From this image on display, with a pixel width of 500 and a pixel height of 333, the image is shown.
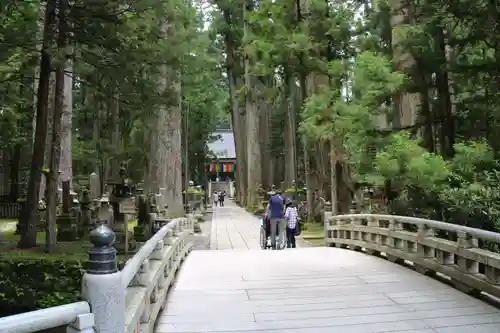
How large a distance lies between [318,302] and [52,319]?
13.7 feet

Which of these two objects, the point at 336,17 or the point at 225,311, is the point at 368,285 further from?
the point at 336,17

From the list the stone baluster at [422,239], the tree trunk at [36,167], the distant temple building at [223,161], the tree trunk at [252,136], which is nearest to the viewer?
the stone baluster at [422,239]

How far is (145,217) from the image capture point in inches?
658

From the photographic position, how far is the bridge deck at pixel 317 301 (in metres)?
5.10

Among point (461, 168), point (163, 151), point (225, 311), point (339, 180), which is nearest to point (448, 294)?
point (225, 311)

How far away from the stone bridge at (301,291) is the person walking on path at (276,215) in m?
3.46

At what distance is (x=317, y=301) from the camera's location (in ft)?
20.1

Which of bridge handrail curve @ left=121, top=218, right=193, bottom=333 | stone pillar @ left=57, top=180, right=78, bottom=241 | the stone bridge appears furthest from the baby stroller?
bridge handrail curve @ left=121, top=218, right=193, bottom=333

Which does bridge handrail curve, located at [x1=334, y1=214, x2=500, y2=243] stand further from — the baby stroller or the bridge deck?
the baby stroller

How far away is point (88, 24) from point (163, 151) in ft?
33.0

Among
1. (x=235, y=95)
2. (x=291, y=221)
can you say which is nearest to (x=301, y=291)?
(x=291, y=221)

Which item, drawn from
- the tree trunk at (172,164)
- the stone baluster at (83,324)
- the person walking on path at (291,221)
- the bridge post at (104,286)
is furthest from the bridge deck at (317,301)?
the tree trunk at (172,164)

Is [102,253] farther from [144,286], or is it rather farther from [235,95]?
[235,95]

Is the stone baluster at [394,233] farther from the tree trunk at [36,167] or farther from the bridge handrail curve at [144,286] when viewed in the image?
the tree trunk at [36,167]
